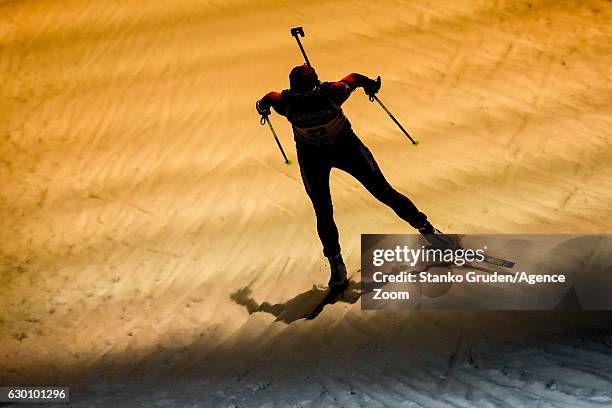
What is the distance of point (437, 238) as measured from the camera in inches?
231

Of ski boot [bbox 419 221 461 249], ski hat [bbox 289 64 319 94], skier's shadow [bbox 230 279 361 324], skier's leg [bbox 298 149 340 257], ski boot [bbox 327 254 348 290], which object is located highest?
ski hat [bbox 289 64 319 94]

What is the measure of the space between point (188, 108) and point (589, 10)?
19.3 ft

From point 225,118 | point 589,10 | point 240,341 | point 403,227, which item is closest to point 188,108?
point 225,118

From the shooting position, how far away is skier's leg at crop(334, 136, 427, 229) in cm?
544

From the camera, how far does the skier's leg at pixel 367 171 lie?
5438 mm

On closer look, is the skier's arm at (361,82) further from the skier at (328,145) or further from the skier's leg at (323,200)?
the skier's leg at (323,200)

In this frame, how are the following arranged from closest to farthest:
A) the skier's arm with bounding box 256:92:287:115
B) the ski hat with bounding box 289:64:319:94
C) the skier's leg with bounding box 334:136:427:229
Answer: the ski hat with bounding box 289:64:319:94 < the skier's arm with bounding box 256:92:287:115 < the skier's leg with bounding box 334:136:427:229

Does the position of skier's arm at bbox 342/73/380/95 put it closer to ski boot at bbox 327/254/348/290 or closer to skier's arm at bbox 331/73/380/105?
skier's arm at bbox 331/73/380/105

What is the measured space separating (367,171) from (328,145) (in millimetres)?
385

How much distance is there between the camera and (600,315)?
4.87 meters

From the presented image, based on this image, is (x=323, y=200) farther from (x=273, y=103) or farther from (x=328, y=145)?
(x=273, y=103)

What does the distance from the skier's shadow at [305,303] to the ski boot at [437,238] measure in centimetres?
76

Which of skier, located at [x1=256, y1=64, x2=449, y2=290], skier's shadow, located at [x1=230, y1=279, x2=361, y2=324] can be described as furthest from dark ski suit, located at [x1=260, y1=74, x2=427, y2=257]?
skier's shadow, located at [x1=230, y1=279, x2=361, y2=324]

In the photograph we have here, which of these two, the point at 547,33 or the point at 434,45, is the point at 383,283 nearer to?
the point at 434,45
